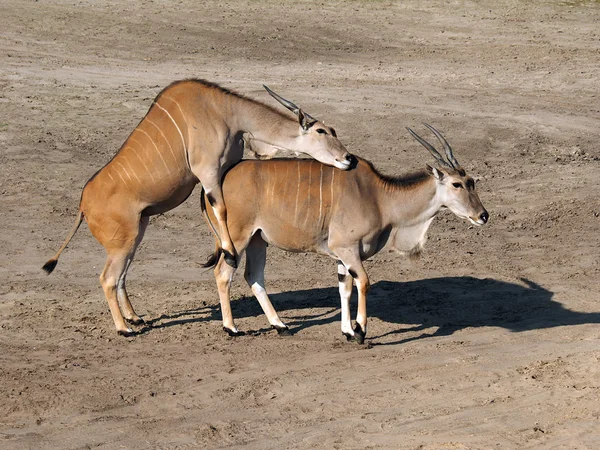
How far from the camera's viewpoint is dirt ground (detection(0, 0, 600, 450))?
768 cm

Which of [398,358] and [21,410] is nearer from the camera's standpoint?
[21,410]

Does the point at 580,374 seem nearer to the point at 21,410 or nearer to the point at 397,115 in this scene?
the point at 21,410

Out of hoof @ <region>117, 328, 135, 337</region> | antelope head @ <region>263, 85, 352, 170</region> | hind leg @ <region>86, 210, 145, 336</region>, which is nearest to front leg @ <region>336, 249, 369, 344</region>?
antelope head @ <region>263, 85, 352, 170</region>

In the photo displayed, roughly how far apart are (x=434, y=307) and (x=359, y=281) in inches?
54.4

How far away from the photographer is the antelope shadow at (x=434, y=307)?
383 inches

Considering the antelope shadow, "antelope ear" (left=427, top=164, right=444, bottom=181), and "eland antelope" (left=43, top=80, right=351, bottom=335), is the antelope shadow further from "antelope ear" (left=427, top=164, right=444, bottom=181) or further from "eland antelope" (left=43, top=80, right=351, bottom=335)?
"antelope ear" (left=427, top=164, right=444, bottom=181)

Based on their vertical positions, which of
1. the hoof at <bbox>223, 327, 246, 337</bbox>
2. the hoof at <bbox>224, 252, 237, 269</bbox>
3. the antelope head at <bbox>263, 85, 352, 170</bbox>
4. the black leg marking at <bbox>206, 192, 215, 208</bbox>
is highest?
the antelope head at <bbox>263, 85, 352, 170</bbox>

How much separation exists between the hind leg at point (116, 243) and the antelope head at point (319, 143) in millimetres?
1532

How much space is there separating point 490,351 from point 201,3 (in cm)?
1272

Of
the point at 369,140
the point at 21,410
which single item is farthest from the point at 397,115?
the point at 21,410

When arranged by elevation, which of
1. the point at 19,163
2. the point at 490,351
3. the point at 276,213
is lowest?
the point at 19,163

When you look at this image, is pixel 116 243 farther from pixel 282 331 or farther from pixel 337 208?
pixel 337 208

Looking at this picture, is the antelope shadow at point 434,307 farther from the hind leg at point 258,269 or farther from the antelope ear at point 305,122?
the antelope ear at point 305,122

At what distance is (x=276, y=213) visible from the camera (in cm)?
925
